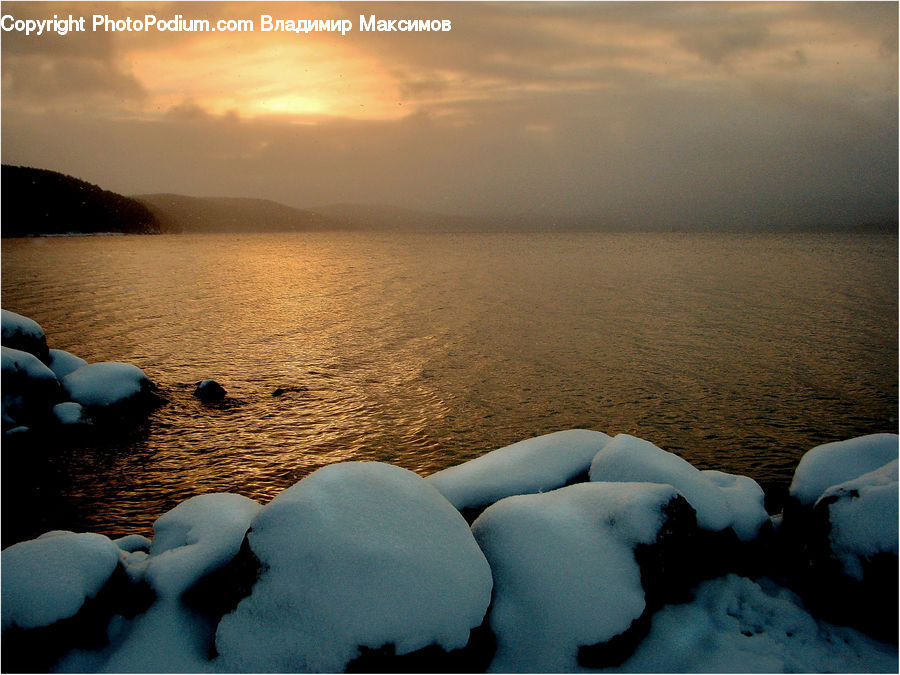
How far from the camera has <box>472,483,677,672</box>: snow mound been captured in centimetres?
602

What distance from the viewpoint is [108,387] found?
15.8 metres

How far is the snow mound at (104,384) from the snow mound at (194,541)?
909 cm

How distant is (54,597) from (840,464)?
10.1m

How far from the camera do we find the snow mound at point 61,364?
1672 cm

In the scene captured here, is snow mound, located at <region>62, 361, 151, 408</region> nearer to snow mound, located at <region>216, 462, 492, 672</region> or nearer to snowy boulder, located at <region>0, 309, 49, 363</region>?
snowy boulder, located at <region>0, 309, 49, 363</region>

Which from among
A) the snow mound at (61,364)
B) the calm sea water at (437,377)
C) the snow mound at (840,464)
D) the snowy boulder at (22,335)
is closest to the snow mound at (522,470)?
the snow mound at (840,464)

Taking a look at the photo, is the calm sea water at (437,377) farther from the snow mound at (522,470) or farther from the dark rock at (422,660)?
the dark rock at (422,660)

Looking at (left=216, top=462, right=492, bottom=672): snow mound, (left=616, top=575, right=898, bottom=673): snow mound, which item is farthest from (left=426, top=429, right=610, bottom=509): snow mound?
(left=616, top=575, right=898, bottom=673): snow mound

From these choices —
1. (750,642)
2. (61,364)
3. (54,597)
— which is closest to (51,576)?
(54,597)

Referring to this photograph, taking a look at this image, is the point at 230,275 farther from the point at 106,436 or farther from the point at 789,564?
the point at 789,564

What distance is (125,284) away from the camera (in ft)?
155

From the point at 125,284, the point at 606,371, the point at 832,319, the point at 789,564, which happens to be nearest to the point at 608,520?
the point at 789,564

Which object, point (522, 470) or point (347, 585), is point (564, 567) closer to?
point (522, 470)

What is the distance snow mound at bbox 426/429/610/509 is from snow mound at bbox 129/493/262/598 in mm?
2768
